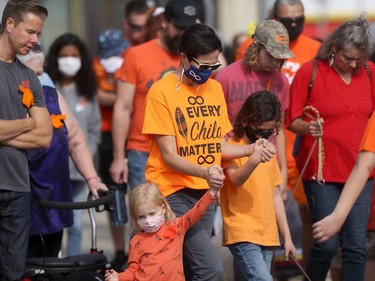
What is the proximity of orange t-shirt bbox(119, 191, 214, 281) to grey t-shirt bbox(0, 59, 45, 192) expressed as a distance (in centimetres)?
73

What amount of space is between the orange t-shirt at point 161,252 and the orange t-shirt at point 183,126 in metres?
0.28

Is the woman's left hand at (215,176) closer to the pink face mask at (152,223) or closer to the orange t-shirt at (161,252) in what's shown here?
the orange t-shirt at (161,252)

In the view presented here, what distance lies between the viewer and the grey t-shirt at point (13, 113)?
21.4ft

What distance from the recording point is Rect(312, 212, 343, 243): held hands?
7008mm

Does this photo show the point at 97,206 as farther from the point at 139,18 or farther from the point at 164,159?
the point at 139,18

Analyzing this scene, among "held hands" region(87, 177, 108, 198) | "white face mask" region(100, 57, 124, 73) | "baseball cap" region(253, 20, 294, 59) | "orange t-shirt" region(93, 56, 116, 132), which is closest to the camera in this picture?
"baseball cap" region(253, 20, 294, 59)

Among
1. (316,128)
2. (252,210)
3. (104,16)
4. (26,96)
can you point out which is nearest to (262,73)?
(316,128)

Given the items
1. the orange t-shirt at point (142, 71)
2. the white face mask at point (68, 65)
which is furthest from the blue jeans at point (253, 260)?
the white face mask at point (68, 65)

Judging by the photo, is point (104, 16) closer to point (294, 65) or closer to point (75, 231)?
point (75, 231)

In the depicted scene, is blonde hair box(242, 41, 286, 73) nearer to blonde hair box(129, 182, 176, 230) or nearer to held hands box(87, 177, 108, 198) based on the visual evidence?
held hands box(87, 177, 108, 198)

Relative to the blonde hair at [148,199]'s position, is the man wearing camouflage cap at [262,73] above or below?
above

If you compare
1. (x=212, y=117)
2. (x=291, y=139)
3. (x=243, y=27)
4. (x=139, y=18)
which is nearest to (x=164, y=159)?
(x=212, y=117)

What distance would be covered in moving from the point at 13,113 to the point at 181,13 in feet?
6.02

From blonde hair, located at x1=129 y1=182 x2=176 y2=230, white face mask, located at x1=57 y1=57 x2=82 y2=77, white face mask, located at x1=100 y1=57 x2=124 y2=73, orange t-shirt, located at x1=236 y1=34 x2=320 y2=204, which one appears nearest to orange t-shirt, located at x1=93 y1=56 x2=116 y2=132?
white face mask, located at x1=100 y1=57 x2=124 y2=73
